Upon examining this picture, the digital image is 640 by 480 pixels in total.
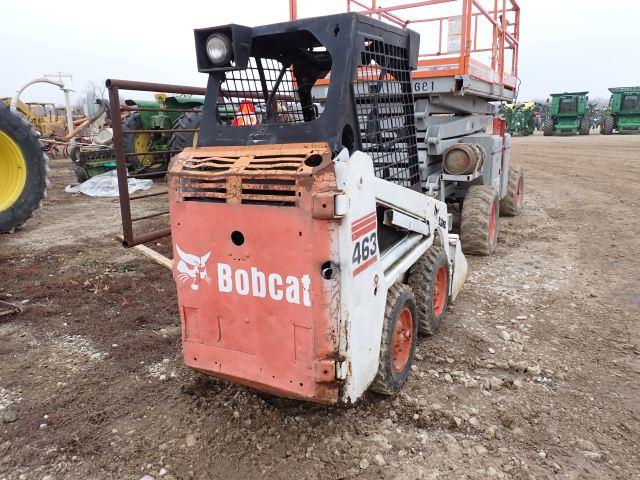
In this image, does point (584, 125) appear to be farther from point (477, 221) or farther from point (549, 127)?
point (477, 221)

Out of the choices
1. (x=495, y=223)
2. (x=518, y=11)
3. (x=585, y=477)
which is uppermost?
(x=518, y=11)

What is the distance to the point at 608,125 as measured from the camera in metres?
25.1

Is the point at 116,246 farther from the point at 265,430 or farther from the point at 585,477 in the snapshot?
the point at 585,477

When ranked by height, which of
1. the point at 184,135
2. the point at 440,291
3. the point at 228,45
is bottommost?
the point at 440,291

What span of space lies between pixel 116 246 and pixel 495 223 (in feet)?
14.4

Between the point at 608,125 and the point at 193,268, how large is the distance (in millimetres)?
27928

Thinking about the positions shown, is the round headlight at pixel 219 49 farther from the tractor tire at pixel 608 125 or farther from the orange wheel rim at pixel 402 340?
the tractor tire at pixel 608 125

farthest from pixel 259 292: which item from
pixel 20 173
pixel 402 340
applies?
pixel 20 173

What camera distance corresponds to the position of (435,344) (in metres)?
3.43

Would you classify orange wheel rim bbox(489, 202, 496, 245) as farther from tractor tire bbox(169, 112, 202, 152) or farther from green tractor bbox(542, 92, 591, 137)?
green tractor bbox(542, 92, 591, 137)

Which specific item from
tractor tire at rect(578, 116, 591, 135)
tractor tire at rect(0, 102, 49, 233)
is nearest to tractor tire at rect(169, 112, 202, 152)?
tractor tire at rect(0, 102, 49, 233)

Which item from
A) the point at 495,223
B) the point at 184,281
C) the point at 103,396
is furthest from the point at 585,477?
the point at 495,223

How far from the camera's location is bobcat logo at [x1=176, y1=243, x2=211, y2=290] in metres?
2.32

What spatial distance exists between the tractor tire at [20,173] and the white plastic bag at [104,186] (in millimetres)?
3066
